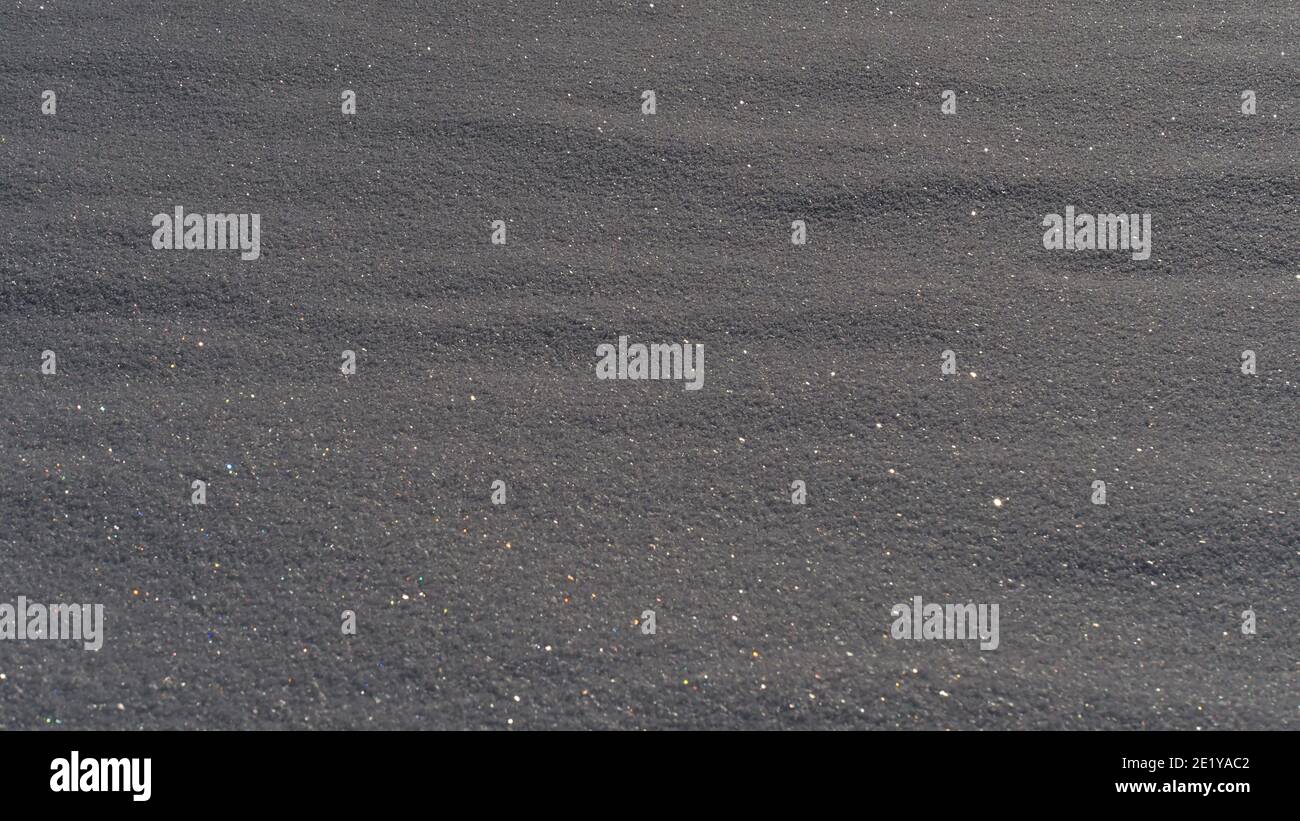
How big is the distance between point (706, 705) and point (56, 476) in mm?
1422

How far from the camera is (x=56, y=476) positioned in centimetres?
218

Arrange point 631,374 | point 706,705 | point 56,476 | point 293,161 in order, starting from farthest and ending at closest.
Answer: point 293,161 < point 631,374 < point 56,476 < point 706,705

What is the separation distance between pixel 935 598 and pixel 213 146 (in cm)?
225

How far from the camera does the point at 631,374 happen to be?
2.42 metres

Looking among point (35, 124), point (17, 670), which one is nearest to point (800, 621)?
point (17, 670)

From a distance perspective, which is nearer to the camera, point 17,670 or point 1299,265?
point 17,670

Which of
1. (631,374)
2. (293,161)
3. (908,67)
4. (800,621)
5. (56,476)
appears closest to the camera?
(800,621)

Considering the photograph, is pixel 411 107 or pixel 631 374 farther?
pixel 411 107

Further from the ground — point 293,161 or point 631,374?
point 293,161

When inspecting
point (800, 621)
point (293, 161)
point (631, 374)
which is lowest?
point (800, 621)

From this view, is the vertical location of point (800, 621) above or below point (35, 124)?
below

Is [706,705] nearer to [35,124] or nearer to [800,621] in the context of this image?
[800,621]

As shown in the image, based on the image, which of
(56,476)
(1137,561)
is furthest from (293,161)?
(1137,561)

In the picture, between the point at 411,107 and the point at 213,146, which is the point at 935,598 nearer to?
the point at 411,107
